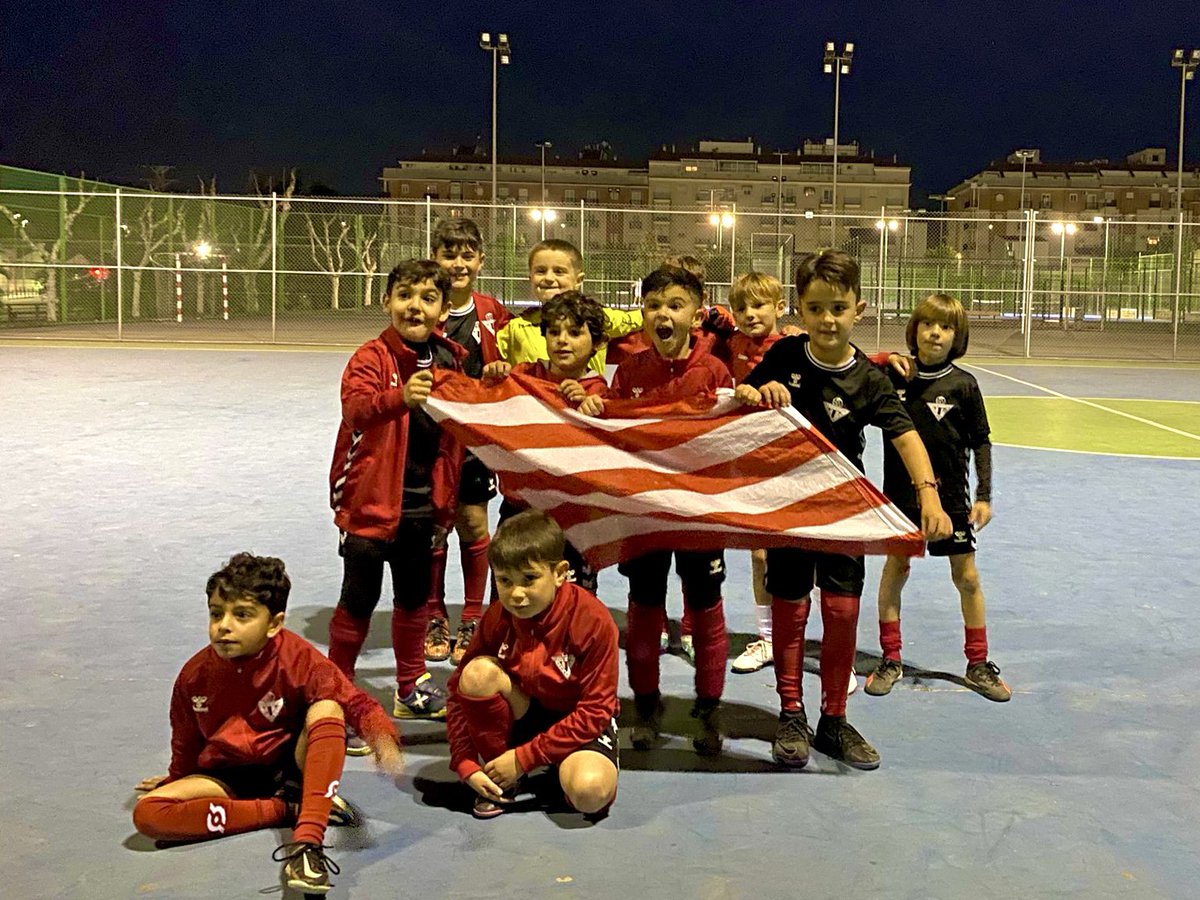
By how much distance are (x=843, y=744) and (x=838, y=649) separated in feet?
1.05

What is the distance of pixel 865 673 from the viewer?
16.4ft

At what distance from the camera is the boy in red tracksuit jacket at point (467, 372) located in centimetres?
509

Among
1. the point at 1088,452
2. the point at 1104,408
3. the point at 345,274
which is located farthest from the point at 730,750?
the point at 345,274

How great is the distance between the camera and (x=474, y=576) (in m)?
5.54

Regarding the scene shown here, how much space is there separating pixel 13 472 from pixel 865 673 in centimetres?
699

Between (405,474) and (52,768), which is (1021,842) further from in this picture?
(52,768)

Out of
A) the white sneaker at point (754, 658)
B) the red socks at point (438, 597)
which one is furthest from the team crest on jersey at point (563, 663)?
the white sneaker at point (754, 658)

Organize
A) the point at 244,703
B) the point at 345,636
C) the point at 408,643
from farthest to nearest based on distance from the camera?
the point at 408,643 < the point at 345,636 < the point at 244,703

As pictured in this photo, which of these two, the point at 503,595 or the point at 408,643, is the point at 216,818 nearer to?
the point at 503,595

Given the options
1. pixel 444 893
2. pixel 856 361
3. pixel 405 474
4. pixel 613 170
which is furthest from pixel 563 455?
pixel 613 170

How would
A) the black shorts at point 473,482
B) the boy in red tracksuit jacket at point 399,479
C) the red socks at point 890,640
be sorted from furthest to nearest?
the black shorts at point 473,482
the red socks at point 890,640
the boy in red tracksuit jacket at point 399,479

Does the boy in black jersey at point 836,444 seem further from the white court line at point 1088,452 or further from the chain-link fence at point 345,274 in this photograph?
the chain-link fence at point 345,274

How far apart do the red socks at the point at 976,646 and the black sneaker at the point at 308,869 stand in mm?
2748

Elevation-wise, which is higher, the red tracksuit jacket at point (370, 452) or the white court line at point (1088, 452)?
the red tracksuit jacket at point (370, 452)
